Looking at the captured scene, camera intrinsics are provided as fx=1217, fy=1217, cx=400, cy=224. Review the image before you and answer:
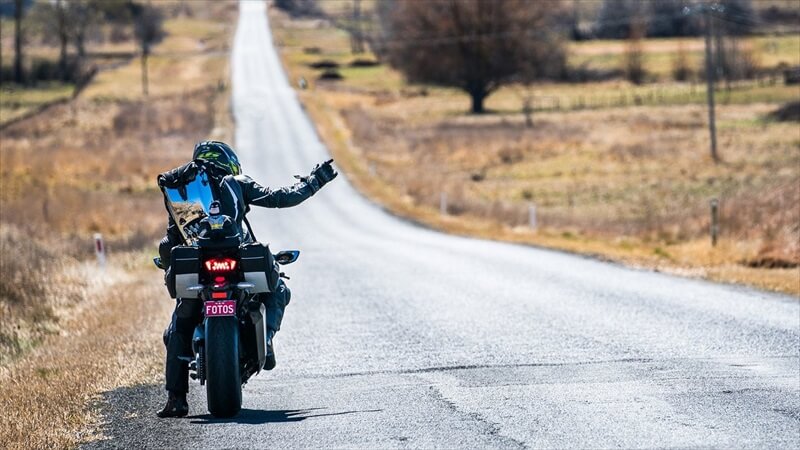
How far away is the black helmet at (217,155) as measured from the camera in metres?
8.52

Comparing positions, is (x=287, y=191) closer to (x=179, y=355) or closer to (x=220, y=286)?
(x=220, y=286)

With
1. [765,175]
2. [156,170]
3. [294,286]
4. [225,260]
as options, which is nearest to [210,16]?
[156,170]

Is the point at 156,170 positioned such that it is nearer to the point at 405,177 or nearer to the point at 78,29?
the point at 405,177

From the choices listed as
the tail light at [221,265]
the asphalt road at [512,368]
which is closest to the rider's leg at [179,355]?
the asphalt road at [512,368]

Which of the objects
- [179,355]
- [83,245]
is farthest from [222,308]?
[83,245]

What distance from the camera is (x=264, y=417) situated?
27.6ft

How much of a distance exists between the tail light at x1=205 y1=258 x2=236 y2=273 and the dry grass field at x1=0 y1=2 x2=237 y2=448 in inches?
53.5

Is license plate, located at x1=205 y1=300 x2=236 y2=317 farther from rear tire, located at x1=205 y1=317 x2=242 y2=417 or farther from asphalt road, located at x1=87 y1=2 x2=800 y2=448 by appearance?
asphalt road, located at x1=87 y1=2 x2=800 y2=448

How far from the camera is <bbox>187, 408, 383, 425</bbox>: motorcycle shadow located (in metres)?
8.23

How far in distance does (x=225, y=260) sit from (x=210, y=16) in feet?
546

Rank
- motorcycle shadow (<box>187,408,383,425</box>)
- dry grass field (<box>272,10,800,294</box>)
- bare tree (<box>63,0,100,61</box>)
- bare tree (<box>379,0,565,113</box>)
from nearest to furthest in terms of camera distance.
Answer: motorcycle shadow (<box>187,408,383,425</box>)
dry grass field (<box>272,10,800,294</box>)
bare tree (<box>379,0,565,113</box>)
bare tree (<box>63,0,100,61</box>)

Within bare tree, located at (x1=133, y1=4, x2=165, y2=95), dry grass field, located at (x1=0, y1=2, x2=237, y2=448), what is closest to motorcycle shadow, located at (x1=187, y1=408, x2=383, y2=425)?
dry grass field, located at (x1=0, y1=2, x2=237, y2=448)

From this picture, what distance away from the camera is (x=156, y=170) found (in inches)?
2154

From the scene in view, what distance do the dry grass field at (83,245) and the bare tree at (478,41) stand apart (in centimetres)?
1569
